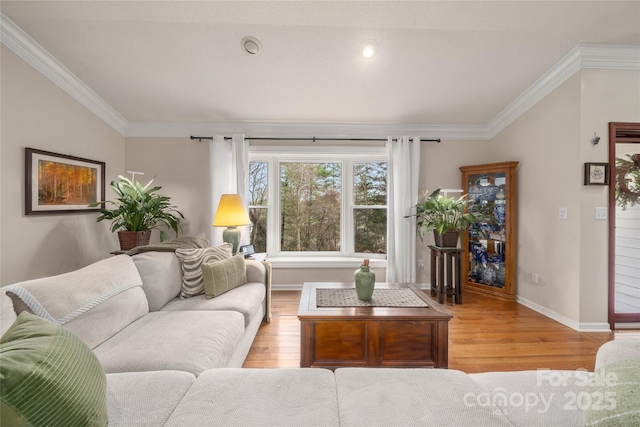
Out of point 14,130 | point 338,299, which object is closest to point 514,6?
point 338,299

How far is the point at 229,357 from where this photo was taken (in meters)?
1.69

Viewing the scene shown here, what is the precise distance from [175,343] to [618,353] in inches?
72.7

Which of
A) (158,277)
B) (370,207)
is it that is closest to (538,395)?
(158,277)

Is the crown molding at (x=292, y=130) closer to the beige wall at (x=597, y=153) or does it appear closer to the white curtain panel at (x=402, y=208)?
the white curtain panel at (x=402, y=208)

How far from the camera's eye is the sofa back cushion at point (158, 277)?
80.4 inches

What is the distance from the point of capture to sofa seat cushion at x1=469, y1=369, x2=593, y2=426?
2.90 feet

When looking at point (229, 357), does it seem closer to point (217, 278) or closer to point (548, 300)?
point (217, 278)

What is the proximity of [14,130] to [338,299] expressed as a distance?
10.0 ft

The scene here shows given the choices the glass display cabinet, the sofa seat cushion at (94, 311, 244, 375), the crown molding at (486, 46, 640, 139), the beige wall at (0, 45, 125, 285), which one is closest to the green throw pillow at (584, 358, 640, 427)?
the sofa seat cushion at (94, 311, 244, 375)

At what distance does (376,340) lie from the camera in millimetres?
1882

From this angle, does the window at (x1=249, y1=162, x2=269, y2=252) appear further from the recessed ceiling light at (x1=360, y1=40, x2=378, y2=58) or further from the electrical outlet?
the electrical outlet

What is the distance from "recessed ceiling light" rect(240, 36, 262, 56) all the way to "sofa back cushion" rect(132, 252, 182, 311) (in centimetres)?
199

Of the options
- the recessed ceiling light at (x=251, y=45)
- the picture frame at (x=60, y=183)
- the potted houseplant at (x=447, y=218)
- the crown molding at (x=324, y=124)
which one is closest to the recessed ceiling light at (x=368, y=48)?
the recessed ceiling light at (x=251, y=45)

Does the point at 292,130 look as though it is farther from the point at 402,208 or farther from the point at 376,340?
the point at 376,340
